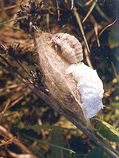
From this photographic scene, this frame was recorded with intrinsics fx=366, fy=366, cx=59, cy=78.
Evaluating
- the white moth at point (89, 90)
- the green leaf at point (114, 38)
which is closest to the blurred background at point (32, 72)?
the green leaf at point (114, 38)

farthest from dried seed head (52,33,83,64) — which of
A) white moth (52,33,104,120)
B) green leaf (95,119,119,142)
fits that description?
green leaf (95,119,119,142)

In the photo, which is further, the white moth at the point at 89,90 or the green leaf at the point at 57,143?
the green leaf at the point at 57,143

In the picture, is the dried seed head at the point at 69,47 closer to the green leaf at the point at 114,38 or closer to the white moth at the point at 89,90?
the white moth at the point at 89,90

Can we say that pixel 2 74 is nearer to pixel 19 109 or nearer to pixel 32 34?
pixel 19 109

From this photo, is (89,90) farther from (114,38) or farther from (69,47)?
(114,38)

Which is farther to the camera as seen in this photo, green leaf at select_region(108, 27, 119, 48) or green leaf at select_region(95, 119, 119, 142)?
green leaf at select_region(108, 27, 119, 48)

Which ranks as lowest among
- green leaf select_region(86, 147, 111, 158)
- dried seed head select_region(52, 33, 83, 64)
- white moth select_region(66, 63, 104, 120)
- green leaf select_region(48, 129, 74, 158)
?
green leaf select_region(86, 147, 111, 158)

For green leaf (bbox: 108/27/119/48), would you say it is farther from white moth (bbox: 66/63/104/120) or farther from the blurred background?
white moth (bbox: 66/63/104/120)

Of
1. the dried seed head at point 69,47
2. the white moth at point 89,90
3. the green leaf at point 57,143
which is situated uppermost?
the dried seed head at point 69,47
